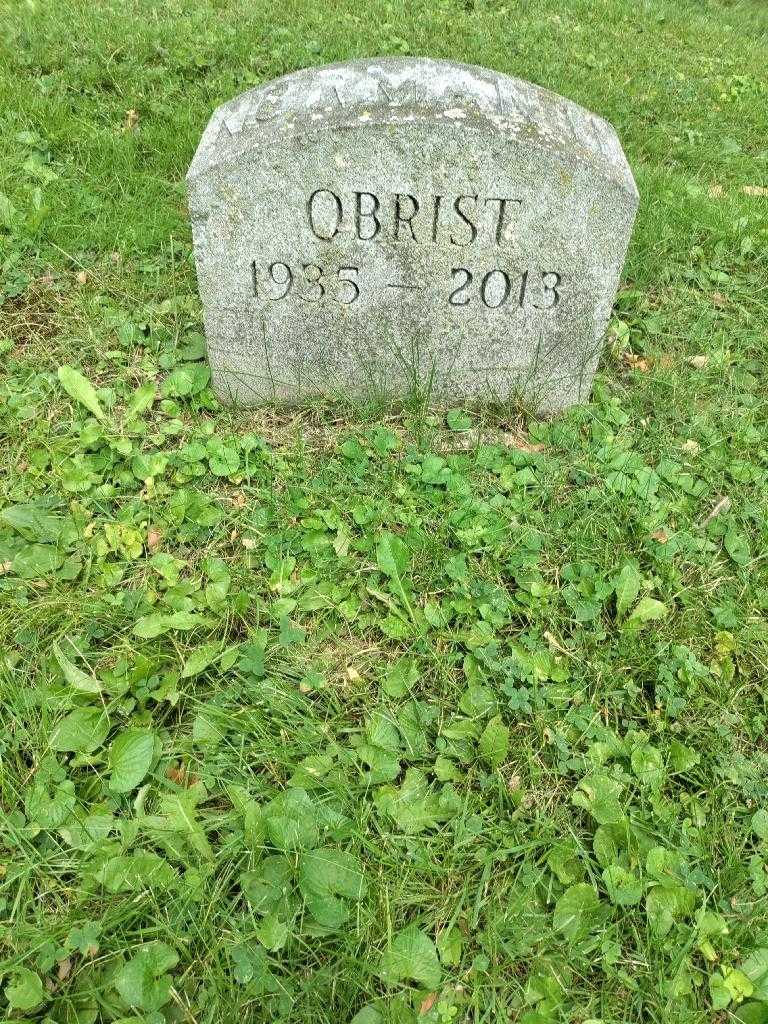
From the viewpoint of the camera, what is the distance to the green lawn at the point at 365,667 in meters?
1.65

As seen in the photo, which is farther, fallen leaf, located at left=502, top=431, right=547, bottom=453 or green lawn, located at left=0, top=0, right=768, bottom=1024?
fallen leaf, located at left=502, top=431, right=547, bottom=453

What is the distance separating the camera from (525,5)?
18.6 feet

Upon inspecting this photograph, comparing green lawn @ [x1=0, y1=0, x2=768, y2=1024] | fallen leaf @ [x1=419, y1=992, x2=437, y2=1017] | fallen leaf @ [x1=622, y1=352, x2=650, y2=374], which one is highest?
fallen leaf @ [x1=622, y1=352, x2=650, y2=374]

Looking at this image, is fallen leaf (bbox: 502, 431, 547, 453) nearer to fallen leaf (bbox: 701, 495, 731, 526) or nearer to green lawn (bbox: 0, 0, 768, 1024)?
green lawn (bbox: 0, 0, 768, 1024)

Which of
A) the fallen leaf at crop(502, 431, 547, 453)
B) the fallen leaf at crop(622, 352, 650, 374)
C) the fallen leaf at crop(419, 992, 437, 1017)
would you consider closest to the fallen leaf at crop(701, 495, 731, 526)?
the fallen leaf at crop(502, 431, 547, 453)

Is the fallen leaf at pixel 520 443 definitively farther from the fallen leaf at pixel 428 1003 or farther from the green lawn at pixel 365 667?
the fallen leaf at pixel 428 1003

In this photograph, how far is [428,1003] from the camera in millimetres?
1613

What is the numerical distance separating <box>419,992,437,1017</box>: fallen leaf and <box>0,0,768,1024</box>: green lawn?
0.7 inches

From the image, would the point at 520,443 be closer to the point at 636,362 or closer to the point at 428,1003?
the point at 636,362

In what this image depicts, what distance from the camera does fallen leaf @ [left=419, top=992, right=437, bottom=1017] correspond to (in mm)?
1597

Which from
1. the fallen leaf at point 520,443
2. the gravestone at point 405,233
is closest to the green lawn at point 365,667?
the fallen leaf at point 520,443

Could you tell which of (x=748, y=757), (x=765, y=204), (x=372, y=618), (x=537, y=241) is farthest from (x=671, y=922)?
(x=765, y=204)

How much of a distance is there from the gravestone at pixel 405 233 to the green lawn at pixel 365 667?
0.21 m

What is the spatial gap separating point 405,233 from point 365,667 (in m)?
1.38
